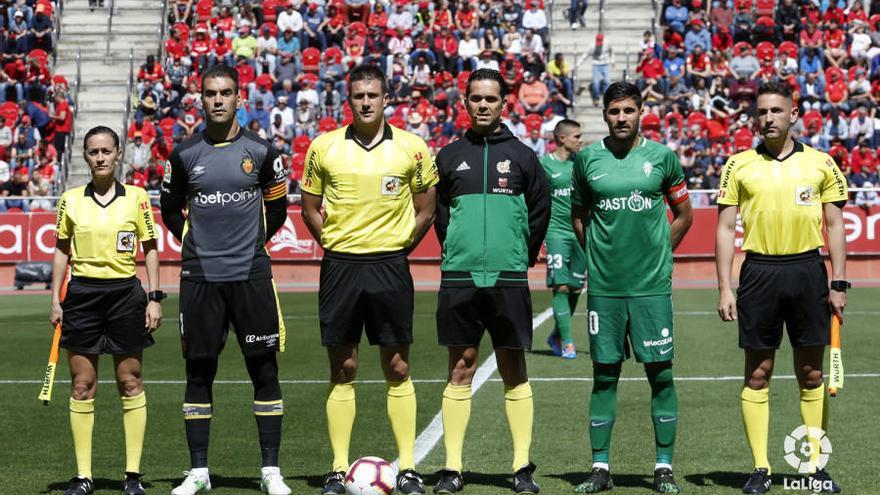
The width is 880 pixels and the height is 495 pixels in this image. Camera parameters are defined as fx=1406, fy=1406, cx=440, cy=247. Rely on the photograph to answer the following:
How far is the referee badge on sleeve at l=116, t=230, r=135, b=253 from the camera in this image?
27.5ft

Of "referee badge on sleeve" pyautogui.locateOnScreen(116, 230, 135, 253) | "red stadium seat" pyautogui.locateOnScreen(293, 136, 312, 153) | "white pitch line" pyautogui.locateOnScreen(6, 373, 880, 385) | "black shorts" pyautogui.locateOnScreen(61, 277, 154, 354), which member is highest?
"red stadium seat" pyautogui.locateOnScreen(293, 136, 312, 153)

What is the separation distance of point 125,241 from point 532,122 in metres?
22.1

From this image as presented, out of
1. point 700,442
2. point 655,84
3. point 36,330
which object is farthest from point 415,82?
point 700,442

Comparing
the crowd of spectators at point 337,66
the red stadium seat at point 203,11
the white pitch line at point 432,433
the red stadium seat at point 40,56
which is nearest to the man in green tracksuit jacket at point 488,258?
the white pitch line at point 432,433

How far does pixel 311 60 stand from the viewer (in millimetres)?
33312

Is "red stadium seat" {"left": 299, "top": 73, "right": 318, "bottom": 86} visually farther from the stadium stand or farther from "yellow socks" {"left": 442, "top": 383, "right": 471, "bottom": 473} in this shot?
"yellow socks" {"left": 442, "top": 383, "right": 471, "bottom": 473}

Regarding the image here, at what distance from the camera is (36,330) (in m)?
18.9

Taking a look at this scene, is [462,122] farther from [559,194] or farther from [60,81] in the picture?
[559,194]

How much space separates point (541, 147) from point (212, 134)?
21424 mm

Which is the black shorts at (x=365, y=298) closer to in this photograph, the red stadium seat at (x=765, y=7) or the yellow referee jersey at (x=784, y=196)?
the yellow referee jersey at (x=784, y=196)

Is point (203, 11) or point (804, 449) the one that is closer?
point (804, 449)

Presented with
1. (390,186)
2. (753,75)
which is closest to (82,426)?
(390,186)

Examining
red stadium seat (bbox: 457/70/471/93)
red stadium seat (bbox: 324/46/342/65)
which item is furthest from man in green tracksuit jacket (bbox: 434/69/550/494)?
red stadium seat (bbox: 324/46/342/65)

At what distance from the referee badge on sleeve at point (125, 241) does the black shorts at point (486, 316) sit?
1.89 metres
